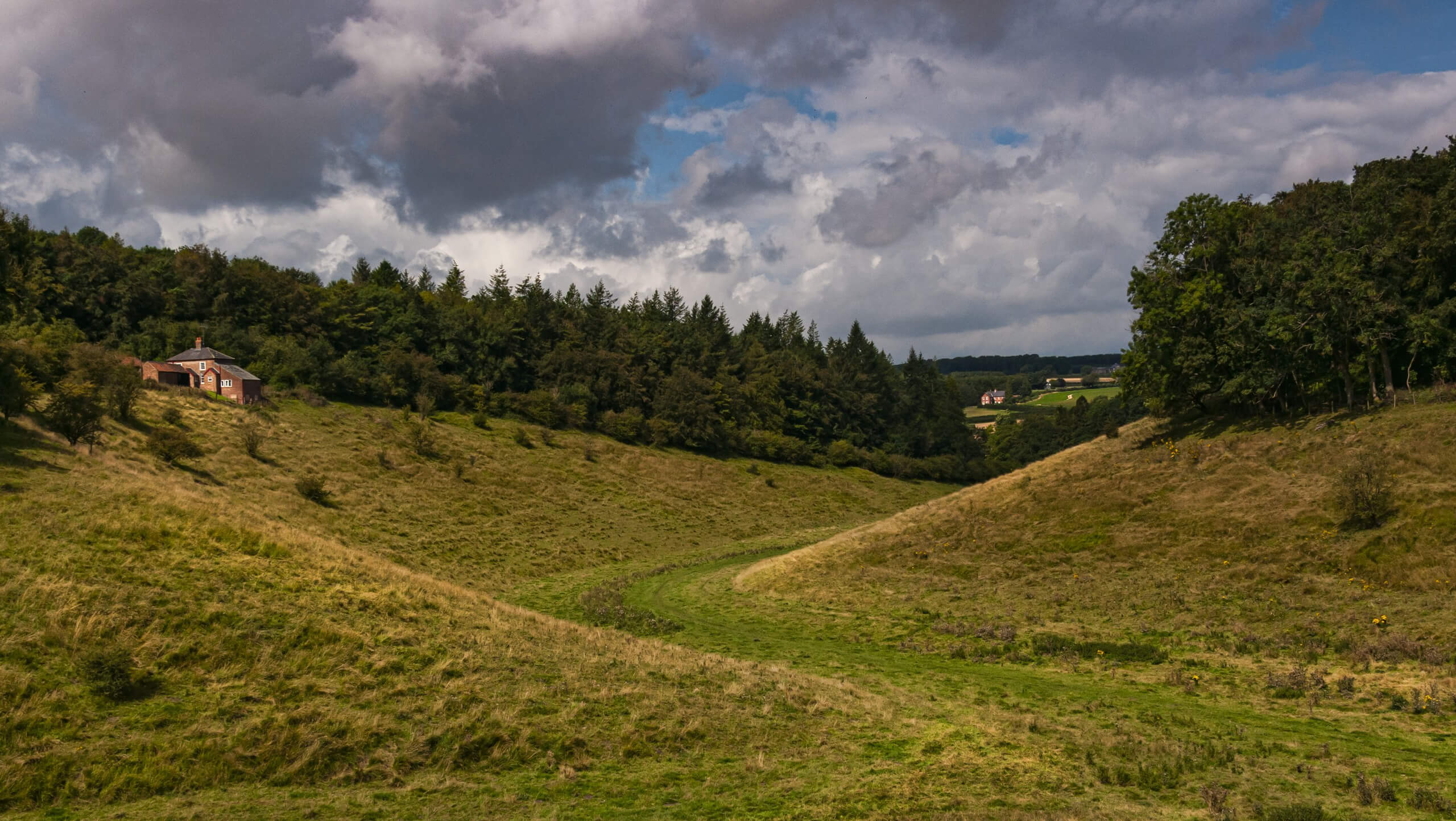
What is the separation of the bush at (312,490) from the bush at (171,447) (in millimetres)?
6681

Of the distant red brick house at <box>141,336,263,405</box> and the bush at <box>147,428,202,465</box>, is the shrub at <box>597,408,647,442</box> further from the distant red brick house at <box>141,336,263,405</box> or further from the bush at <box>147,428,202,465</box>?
the bush at <box>147,428,202,465</box>

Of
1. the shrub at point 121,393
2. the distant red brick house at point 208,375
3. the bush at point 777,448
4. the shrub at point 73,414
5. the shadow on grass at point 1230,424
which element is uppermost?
the distant red brick house at point 208,375

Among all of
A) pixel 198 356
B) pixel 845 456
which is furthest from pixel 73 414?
pixel 845 456

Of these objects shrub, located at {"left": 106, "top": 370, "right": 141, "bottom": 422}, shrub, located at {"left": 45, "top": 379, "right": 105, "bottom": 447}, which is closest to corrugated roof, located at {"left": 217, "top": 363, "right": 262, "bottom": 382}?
shrub, located at {"left": 106, "top": 370, "right": 141, "bottom": 422}

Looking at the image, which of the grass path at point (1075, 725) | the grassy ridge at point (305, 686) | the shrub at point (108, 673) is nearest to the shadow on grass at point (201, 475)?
the grassy ridge at point (305, 686)

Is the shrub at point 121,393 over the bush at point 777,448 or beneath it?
over

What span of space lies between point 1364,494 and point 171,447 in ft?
213

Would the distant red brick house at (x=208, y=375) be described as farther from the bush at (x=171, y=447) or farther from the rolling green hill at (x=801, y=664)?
the rolling green hill at (x=801, y=664)

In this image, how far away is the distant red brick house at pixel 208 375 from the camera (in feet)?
230

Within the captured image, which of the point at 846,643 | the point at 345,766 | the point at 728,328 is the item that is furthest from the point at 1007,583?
the point at 728,328

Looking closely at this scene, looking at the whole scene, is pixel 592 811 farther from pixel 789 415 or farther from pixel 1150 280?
pixel 789 415

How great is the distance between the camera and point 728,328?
14000 centimetres

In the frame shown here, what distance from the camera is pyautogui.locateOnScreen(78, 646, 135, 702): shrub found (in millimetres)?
15195

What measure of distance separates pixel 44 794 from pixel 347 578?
37.8 ft
